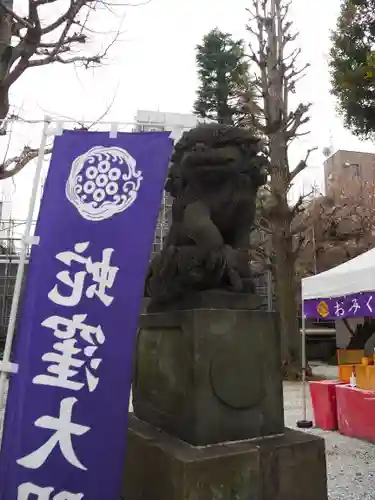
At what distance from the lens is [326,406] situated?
629 centimetres

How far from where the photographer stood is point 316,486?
8.46 feet

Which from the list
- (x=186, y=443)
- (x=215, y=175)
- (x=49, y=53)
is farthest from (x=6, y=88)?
(x=186, y=443)

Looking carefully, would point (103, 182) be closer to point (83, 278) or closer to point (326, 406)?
point (83, 278)

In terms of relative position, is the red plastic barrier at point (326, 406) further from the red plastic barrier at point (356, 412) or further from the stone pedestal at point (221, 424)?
the stone pedestal at point (221, 424)

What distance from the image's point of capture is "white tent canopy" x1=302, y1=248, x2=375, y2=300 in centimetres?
520

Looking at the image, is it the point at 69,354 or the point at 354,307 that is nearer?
the point at 69,354

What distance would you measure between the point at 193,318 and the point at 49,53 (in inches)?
279

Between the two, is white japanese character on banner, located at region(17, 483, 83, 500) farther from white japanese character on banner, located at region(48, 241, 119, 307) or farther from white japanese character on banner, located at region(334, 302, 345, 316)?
white japanese character on banner, located at region(334, 302, 345, 316)

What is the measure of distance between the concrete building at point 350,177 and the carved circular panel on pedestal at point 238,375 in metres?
19.8

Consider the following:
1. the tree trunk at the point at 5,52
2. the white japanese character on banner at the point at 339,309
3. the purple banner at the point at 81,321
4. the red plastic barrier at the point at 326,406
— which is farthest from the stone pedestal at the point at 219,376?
the tree trunk at the point at 5,52

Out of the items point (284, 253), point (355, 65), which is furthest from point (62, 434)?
point (355, 65)

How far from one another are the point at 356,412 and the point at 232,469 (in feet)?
13.0

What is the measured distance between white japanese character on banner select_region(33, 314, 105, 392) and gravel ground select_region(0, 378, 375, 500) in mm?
2613

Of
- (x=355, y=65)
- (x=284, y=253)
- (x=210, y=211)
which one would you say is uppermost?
(x=355, y=65)
